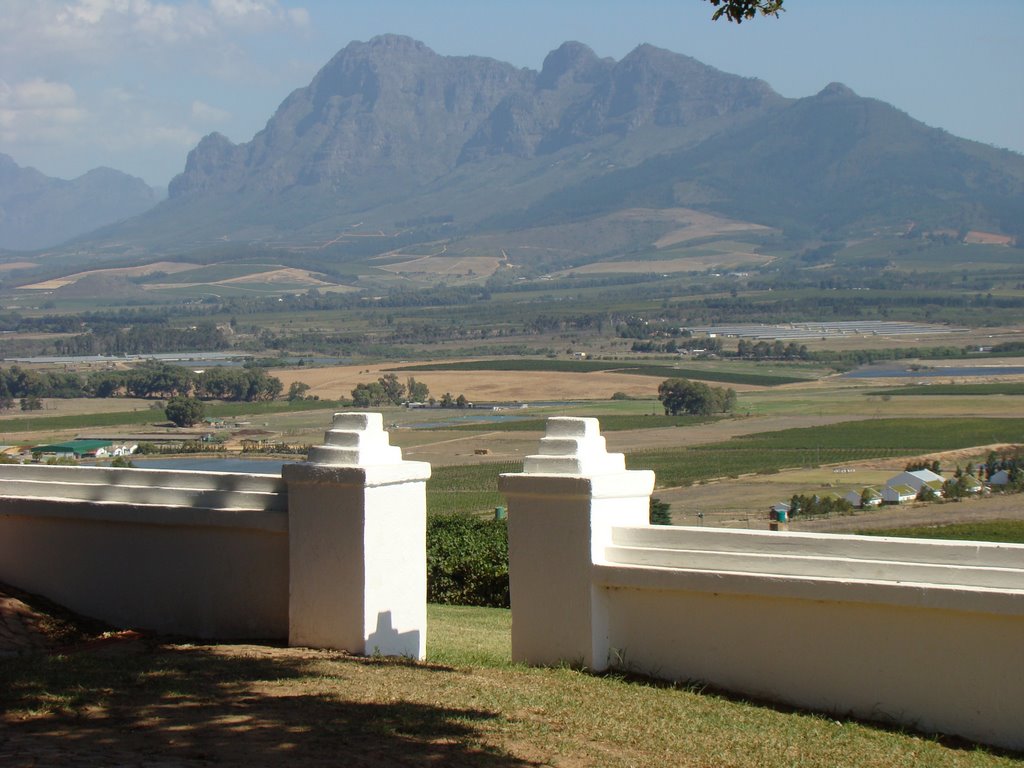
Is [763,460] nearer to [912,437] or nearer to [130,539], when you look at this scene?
[912,437]

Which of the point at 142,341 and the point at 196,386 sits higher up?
the point at 142,341

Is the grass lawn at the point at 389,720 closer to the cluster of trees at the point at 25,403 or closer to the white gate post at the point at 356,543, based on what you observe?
the white gate post at the point at 356,543

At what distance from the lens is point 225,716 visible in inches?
257

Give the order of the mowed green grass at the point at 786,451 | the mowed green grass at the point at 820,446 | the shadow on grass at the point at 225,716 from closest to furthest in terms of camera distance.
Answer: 1. the shadow on grass at the point at 225,716
2. the mowed green grass at the point at 786,451
3. the mowed green grass at the point at 820,446

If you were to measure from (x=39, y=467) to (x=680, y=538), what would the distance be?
16.1 feet

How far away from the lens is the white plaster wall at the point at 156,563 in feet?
29.3

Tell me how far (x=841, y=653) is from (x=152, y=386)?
8084 centimetres

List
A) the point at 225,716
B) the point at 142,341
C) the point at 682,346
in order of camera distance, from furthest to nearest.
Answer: the point at 142,341 → the point at 682,346 → the point at 225,716

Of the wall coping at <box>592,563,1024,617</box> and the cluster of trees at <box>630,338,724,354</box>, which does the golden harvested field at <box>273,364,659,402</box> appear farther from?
the wall coping at <box>592,563,1024,617</box>

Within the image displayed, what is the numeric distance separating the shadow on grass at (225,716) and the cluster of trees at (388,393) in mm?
73609

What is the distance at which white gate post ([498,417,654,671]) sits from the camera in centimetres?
793

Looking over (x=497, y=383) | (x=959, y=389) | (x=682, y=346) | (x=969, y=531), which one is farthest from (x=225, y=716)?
(x=682, y=346)

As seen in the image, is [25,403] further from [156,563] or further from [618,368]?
[156,563]

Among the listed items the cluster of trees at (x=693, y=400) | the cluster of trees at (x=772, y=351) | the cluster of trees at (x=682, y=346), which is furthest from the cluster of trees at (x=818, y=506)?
the cluster of trees at (x=682, y=346)
